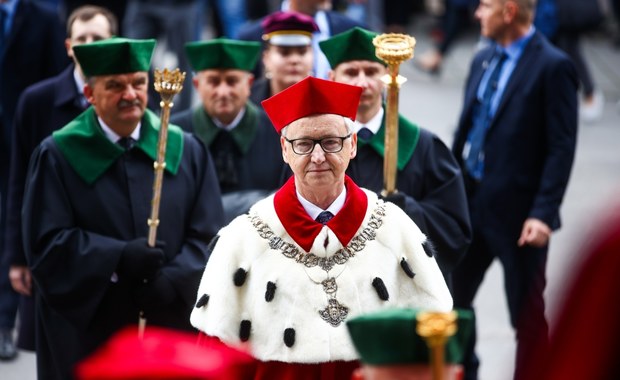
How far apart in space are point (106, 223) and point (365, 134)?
1.39 metres

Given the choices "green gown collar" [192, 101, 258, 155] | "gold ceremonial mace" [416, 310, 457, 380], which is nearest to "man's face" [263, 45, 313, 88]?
"green gown collar" [192, 101, 258, 155]

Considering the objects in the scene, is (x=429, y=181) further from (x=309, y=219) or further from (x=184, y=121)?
(x=184, y=121)

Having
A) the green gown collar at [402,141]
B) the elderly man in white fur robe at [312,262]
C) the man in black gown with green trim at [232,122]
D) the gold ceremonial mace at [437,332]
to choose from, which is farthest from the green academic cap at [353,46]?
the gold ceremonial mace at [437,332]

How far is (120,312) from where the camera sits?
6.25m

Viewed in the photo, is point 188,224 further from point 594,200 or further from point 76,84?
point 594,200

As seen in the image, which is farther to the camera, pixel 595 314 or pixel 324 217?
pixel 324 217

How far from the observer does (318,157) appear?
504 cm

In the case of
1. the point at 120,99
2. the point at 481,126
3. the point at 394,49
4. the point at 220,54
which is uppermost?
the point at 394,49

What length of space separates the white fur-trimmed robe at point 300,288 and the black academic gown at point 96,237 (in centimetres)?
113

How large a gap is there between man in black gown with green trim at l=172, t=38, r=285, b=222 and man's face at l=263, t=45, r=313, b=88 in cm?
14

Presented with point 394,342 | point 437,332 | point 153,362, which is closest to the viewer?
point 153,362

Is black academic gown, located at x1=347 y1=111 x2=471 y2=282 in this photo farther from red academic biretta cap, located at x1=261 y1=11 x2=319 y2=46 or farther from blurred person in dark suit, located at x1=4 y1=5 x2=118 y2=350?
blurred person in dark suit, located at x1=4 y1=5 x2=118 y2=350

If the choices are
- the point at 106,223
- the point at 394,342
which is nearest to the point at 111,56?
the point at 106,223

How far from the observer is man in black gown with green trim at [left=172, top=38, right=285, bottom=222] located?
24.5 ft
